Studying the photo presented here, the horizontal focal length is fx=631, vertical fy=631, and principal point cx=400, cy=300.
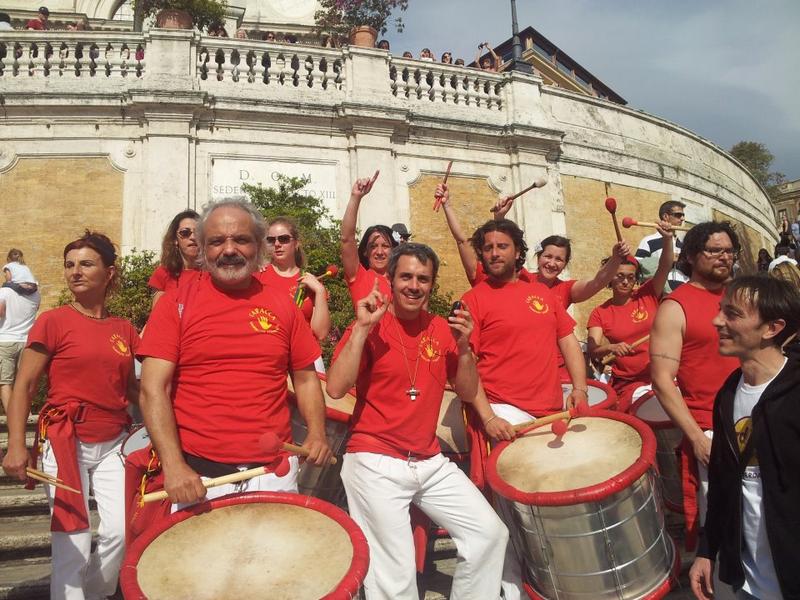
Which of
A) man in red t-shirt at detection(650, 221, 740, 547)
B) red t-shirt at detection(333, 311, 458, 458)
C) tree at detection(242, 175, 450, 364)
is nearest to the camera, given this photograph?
red t-shirt at detection(333, 311, 458, 458)

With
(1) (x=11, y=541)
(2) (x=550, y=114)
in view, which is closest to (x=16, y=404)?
(1) (x=11, y=541)

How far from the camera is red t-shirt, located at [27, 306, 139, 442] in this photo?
3.39 meters

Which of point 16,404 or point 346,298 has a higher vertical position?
point 346,298

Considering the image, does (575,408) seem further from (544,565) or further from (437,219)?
(437,219)

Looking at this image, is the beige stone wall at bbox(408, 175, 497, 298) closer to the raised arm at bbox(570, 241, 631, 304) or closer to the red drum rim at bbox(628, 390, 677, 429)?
the raised arm at bbox(570, 241, 631, 304)

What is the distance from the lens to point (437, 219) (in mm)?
11703

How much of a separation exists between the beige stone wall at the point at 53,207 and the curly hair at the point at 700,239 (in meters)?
8.96

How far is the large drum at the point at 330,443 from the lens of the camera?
341 centimetres

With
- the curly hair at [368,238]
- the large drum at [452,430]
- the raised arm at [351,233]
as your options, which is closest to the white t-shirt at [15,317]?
the curly hair at [368,238]

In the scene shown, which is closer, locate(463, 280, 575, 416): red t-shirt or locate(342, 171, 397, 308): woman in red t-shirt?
locate(463, 280, 575, 416): red t-shirt

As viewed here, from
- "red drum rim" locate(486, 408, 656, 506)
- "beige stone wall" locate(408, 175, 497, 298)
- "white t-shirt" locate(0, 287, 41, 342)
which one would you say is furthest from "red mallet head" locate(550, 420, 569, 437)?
"beige stone wall" locate(408, 175, 497, 298)

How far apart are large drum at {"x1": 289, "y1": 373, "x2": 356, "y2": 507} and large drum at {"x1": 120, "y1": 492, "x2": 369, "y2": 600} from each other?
96 cm

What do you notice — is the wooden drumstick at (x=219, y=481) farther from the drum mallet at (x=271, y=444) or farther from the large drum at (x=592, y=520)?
the large drum at (x=592, y=520)

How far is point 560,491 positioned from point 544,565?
0.40m
